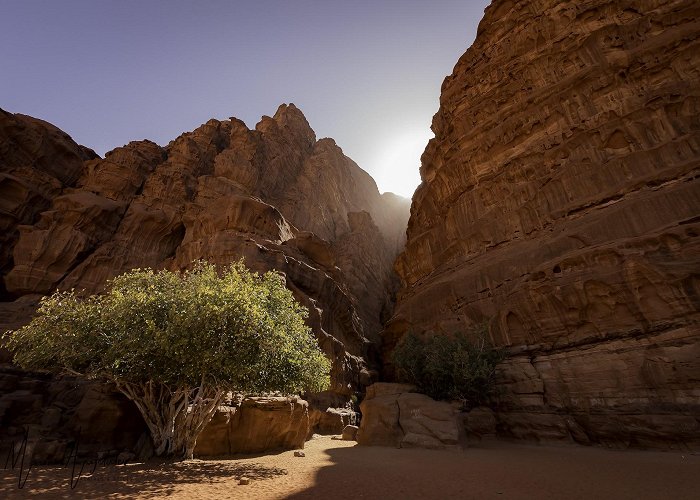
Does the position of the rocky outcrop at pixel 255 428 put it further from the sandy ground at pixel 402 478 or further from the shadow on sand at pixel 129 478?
the sandy ground at pixel 402 478

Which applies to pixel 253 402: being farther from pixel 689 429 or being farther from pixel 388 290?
pixel 388 290

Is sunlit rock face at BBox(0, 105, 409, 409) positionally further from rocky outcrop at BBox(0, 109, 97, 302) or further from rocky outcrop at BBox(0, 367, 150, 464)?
rocky outcrop at BBox(0, 367, 150, 464)

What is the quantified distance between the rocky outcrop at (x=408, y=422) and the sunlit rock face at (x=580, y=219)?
264 inches

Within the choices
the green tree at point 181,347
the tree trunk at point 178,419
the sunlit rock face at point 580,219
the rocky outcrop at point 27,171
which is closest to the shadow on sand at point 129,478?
the tree trunk at point 178,419

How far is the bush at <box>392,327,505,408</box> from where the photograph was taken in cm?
2583

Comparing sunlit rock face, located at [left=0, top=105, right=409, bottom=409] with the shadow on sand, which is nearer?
the shadow on sand

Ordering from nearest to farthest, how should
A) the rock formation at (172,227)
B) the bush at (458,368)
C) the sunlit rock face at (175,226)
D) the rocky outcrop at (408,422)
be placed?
1. the rocky outcrop at (408,422)
2. the bush at (458,368)
3. the rock formation at (172,227)
4. the sunlit rock face at (175,226)

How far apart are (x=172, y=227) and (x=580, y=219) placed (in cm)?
5577

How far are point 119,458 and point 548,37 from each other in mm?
48451

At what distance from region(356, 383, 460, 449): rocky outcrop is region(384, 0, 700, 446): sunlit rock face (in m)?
6.70

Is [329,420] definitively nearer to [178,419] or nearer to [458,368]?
[458,368]

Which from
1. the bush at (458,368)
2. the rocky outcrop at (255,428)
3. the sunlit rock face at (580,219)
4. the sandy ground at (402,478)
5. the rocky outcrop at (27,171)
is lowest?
the sandy ground at (402,478)

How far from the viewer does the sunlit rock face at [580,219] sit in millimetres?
21094

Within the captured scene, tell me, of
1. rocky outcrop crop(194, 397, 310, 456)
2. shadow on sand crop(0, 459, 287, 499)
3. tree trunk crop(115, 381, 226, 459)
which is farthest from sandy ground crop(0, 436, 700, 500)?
rocky outcrop crop(194, 397, 310, 456)
